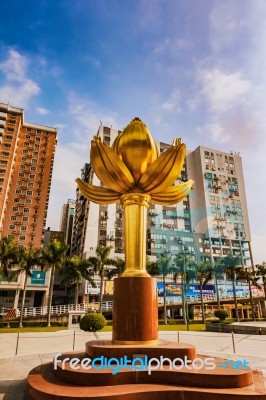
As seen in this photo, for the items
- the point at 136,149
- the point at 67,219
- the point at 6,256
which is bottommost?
the point at 136,149

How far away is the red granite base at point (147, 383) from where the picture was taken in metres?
5.22

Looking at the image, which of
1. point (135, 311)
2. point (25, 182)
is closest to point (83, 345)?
point (135, 311)

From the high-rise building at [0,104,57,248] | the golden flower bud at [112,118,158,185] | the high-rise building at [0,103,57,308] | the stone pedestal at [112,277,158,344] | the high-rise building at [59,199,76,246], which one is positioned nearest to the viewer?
the stone pedestal at [112,277,158,344]

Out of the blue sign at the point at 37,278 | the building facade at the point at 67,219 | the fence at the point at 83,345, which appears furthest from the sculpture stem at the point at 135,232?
the building facade at the point at 67,219

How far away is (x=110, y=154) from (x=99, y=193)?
1.60 metres

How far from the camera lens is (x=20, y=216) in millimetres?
57656

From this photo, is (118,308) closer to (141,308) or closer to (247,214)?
(141,308)

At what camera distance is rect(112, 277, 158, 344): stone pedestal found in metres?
7.19

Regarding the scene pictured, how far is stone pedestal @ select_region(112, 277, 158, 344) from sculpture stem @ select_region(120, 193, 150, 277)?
0.35 metres

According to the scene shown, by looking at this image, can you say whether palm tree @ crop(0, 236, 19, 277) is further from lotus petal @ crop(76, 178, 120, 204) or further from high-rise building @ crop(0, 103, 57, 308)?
lotus petal @ crop(76, 178, 120, 204)

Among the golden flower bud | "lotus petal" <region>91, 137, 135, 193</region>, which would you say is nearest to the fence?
"lotus petal" <region>91, 137, 135, 193</region>

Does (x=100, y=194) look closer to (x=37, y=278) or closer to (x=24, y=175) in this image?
(x=37, y=278)

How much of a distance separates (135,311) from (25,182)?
59.3 m

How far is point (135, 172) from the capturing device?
8844 millimetres
